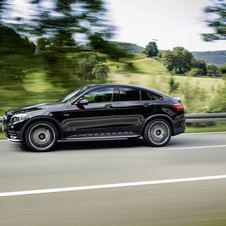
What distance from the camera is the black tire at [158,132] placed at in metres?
7.86

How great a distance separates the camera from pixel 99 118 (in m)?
7.48

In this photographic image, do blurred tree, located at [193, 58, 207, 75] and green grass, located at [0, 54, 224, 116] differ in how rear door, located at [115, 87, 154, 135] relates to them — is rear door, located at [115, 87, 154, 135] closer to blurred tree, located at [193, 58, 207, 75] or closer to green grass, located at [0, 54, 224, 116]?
green grass, located at [0, 54, 224, 116]

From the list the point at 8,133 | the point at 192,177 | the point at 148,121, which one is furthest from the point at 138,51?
the point at 192,177

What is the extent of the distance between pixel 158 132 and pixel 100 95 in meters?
1.77

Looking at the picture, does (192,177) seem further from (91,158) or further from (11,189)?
(11,189)

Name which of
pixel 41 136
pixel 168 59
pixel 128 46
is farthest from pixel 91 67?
pixel 41 136

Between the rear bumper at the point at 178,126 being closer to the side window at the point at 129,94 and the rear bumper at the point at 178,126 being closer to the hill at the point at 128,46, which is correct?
the side window at the point at 129,94

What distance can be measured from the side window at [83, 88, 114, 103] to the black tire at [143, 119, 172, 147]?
48.6 inches

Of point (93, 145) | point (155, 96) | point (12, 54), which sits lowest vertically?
point (93, 145)

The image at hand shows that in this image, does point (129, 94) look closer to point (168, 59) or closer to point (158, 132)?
point (158, 132)

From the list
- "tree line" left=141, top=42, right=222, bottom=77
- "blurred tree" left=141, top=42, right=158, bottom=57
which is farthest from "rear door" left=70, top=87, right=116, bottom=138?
"blurred tree" left=141, top=42, right=158, bottom=57

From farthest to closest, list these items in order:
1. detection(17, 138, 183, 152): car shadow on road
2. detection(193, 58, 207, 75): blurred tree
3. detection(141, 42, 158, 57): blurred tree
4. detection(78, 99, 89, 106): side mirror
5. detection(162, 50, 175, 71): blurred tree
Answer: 1. detection(193, 58, 207, 75): blurred tree
2. detection(162, 50, 175, 71): blurred tree
3. detection(141, 42, 158, 57): blurred tree
4. detection(17, 138, 183, 152): car shadow on road
5. detection(78, 99, 89, 106): side mirror

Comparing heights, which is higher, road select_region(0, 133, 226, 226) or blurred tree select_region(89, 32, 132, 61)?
blurred tree select_region(89, 32, 132, 61)

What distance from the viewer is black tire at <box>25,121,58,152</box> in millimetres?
7148
